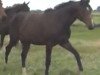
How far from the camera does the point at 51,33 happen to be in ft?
35.2

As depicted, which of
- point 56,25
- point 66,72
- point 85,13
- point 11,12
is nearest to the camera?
point 85,13

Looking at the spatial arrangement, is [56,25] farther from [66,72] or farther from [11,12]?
[11,12]

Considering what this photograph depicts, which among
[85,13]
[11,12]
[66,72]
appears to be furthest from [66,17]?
[11,12]

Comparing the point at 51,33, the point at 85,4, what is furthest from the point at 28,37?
the point at 85,4

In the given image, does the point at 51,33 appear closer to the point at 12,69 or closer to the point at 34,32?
the point at 34,32

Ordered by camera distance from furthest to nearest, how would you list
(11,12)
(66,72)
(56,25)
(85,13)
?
(11,12) < (66,72) < (56,25) < (85,13)

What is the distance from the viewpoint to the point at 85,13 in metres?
10.3

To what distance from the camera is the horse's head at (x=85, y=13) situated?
10243 mm

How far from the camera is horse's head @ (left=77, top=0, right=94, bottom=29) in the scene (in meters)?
10.2

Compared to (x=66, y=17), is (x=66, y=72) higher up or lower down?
lower down

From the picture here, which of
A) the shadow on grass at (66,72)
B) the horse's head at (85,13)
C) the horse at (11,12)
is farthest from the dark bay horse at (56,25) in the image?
the horse at (11,12)

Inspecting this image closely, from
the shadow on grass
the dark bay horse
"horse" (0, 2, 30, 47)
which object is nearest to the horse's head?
the dark bay horse

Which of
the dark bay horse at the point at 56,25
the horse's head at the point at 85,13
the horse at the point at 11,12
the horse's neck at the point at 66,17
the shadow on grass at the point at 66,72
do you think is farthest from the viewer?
the horse at the point at 11,12

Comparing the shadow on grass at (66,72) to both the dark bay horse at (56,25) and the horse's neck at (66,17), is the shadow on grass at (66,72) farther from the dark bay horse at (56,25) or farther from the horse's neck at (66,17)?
the horse's neck at (66,17)
